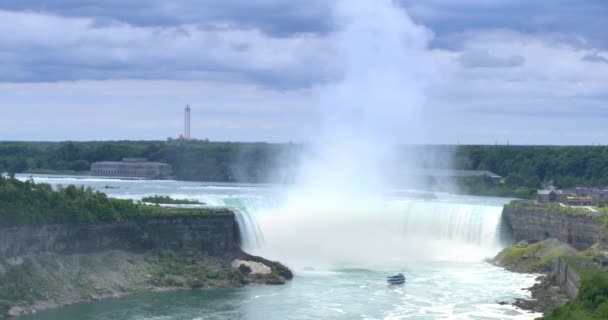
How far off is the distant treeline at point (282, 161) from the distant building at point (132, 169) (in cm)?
186

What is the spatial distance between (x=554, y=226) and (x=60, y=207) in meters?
29.0

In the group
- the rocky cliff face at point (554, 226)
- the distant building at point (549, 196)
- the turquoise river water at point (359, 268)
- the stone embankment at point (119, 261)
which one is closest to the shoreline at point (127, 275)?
the stone embankment at point (119, 261)

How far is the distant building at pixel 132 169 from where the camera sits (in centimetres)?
12419

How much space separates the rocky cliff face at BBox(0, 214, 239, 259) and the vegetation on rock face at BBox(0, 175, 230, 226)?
39 centimetres

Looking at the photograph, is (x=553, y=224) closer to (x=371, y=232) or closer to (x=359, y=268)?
(x=371, y=232)

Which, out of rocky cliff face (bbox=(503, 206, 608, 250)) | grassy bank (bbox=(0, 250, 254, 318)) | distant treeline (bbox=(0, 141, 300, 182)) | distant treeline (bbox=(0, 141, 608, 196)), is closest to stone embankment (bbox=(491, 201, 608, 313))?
rocky cliff face (bbox=(503, 206, 608, 250))

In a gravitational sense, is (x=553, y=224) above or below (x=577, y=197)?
below

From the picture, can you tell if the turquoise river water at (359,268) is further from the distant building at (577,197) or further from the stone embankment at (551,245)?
the distant building at (577,197)

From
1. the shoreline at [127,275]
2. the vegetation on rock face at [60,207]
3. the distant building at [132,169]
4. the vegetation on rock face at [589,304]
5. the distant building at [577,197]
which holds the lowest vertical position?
the shoreline at [127,275]

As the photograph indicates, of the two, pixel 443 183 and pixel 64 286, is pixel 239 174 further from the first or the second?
pixel 64 286

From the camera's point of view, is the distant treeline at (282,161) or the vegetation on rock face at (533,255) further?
the distant treeline at (282,161)

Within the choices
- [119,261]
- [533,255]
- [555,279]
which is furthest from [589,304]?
[119,261]

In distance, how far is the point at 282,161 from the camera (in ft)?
395

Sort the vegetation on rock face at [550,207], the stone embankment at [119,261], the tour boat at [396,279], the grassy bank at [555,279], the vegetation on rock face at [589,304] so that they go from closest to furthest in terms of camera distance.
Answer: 1. the vegetation on rock face at [589,304]
2. the grassy bank at [555,279]
3. the stone embankment at [119,261]
4. the tour boat at [396,279]
5. the vegetation on rock face at [550,207]
